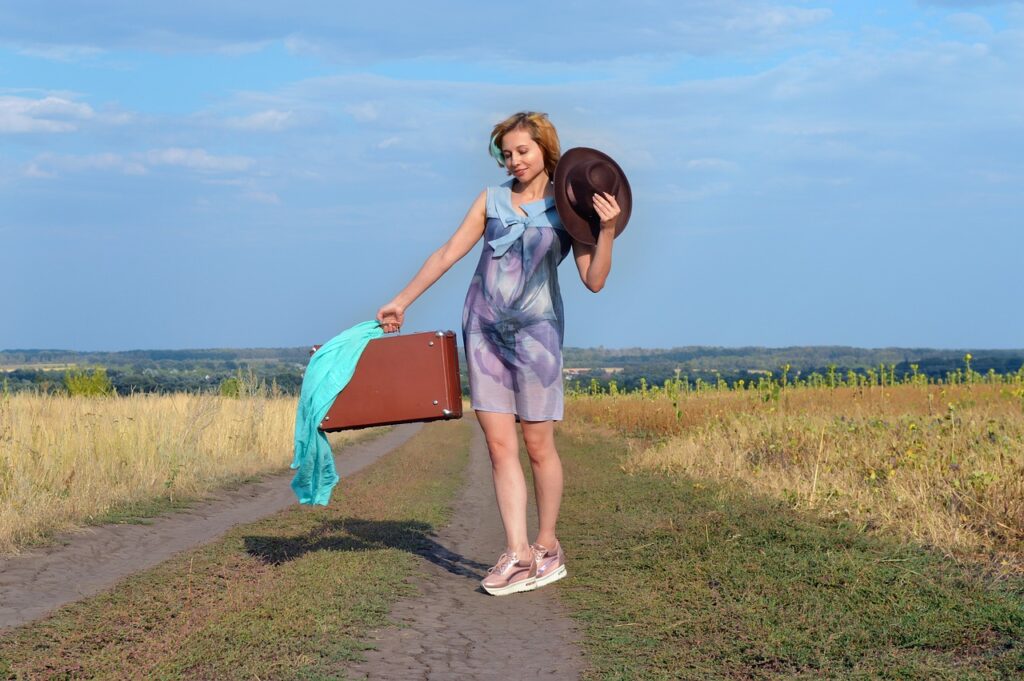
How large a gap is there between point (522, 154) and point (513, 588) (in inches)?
101

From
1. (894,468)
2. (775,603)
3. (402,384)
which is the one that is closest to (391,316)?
(402,384)

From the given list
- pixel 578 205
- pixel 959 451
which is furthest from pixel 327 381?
pixel 959 451

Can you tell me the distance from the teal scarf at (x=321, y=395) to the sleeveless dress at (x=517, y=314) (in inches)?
29.7

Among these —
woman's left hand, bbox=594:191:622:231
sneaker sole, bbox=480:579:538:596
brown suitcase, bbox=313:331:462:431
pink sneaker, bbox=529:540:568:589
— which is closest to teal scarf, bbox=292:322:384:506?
brown suitcase, bbox=313:331:462:431

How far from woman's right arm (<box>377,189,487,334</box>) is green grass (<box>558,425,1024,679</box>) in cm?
198

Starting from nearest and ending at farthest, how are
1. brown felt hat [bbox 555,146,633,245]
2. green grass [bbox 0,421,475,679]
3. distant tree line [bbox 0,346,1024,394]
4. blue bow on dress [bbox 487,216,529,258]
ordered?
green grass [bbox 0,421,475,679], brown felt hat [bbox 555,146,633,245], blue bow on dress [bbox 487,216,529,258], distant tree line [bbox 0,346,1024,394]

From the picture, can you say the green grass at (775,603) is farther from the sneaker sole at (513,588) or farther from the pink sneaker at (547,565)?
the sneaker sole at (513,588)

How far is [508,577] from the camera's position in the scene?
6.68m

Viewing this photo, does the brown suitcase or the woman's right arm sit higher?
the woman's right arm

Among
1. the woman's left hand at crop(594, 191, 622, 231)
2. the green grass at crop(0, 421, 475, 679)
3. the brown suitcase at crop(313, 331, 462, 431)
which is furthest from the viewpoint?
the brown suitcase at crop(313, 331, 462, 431)

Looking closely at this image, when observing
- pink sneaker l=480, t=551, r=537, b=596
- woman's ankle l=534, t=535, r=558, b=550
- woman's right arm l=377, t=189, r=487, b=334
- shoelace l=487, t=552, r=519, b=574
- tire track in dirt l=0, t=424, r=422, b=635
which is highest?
woman's right arm l=377, t=189, r=487, b=334

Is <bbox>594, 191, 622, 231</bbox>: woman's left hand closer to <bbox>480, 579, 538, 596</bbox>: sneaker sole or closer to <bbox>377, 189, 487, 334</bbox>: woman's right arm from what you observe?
<bbox>377, 189, 487, 334</bbox>: woman's right arm

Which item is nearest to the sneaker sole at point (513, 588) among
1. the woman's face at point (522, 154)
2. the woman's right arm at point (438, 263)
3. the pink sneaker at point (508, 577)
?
the pink sneaker at point (508, 577)

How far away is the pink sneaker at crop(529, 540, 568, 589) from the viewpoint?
687cm
